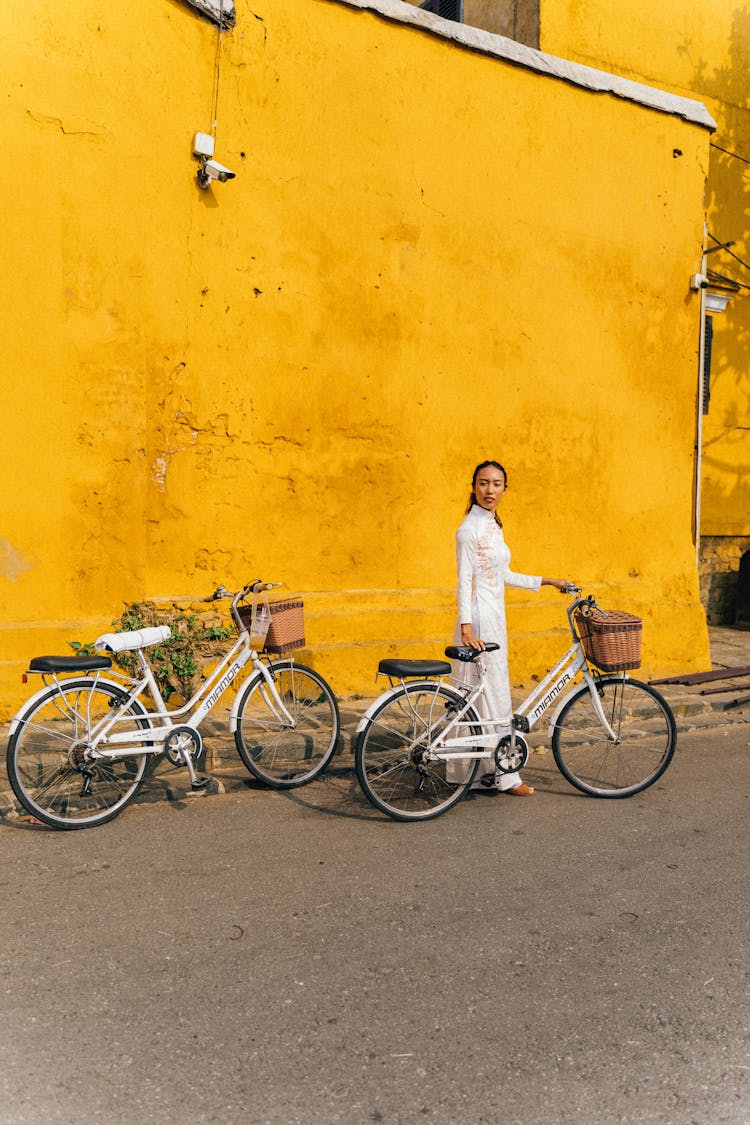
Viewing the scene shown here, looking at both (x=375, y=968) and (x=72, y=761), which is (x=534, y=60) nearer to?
(x=72, y=761)

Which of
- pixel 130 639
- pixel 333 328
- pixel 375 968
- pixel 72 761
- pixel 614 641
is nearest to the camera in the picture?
pixel 375 968

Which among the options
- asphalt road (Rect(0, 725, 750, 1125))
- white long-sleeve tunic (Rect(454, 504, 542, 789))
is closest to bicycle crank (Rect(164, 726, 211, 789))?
asphalt road (Rect(0, 725, 750, 1125))

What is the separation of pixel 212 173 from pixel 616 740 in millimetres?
4865

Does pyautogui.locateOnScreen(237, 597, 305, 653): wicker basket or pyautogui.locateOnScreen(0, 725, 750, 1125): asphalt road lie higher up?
pyautogui.locateOnScreen(237, 597, 305, 653): wicker basket

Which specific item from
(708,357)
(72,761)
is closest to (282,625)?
(72,761)

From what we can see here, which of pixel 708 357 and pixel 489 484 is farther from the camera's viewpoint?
pixel 708 357

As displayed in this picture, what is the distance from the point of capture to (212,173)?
6988 mm

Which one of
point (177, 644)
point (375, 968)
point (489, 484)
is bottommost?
point (375, 968)

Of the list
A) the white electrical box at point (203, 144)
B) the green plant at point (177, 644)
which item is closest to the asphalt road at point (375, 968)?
the green plant at point (177, 644)

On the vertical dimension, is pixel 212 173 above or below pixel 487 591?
above

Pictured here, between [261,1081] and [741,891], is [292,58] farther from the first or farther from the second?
[261,1081]

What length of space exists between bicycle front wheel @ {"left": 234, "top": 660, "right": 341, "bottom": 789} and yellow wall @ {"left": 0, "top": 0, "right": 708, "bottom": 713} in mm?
1766

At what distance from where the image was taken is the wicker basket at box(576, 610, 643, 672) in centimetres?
530

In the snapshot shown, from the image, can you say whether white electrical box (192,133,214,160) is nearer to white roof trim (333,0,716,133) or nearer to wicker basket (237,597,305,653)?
white roof trim (333,0,716,133)
